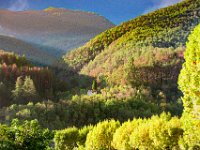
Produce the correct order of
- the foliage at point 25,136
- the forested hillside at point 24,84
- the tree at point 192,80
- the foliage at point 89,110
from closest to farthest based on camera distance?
the foliage at point 25,136, the tree at point 192,80, the foliage at point 89,110, the forested hillside at point 24,84

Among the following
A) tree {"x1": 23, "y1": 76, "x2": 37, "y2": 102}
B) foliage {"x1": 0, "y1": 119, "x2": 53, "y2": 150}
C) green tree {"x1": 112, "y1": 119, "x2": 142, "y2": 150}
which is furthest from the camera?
tree {"x1": 23, "y1": 76, "x2": 37, "y2": 102}

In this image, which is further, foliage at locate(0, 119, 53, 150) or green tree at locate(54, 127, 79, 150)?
green tree at locate(54, 127, 79, 150)

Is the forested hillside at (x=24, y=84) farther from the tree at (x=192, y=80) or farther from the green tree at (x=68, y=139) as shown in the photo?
the tree at (x=192, y=80)

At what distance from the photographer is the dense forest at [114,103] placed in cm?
3091

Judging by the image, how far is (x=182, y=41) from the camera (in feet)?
636

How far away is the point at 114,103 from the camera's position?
115188 millimetres

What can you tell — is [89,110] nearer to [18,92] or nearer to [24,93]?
[18,92]

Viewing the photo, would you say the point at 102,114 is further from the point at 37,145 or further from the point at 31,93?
the point at 37,145

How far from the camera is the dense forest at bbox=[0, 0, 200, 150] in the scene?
3091 cm

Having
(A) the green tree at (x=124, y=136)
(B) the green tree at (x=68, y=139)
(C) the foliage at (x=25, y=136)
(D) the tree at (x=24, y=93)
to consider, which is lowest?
(B) the green tree at (x=68, y=139)

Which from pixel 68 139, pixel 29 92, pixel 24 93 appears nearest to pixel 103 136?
pixel 68 139

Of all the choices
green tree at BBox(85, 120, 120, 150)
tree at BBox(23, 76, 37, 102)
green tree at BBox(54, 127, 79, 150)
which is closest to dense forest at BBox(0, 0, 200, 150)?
green tree at BBox(85, 120, 120, 150)

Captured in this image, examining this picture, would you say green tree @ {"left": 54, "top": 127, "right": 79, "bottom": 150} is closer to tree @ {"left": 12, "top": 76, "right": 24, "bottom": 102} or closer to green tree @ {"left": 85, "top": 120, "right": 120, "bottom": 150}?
green tree @ {"left": 85, "top": 120, "right": 120, "bottom": 150}

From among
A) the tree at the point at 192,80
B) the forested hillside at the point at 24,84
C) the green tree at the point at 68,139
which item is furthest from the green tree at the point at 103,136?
the forested hillside at the point at 24,84
